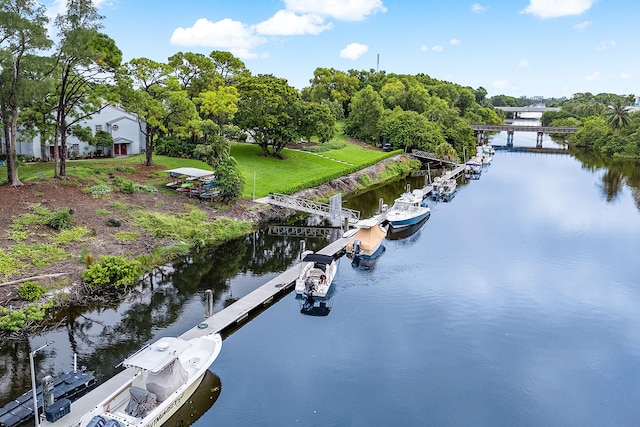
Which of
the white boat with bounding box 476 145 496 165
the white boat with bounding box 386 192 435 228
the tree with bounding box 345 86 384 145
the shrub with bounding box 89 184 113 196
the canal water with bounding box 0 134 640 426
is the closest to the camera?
the canal water with bounding box 0 134 640 426

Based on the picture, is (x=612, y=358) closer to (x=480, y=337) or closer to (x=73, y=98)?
(x=480, y=337)

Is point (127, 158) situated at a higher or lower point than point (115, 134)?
lower

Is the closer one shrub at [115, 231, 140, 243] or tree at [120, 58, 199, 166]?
shrub at [115, 231, 140, 243]

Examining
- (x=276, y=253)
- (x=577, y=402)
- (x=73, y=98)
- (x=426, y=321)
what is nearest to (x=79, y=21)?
A: (x=73, y=98)

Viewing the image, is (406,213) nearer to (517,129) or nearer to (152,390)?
(152,390)

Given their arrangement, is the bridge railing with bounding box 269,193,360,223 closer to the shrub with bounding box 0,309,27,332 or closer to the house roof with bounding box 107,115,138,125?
the house roof with bounding box 107,115,138,125

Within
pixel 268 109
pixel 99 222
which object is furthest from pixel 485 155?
pixel 99 222

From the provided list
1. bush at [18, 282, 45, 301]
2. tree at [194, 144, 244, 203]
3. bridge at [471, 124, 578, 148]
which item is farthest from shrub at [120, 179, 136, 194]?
bridge at [471, 124, 578, 148]
